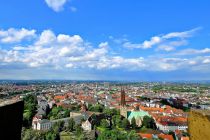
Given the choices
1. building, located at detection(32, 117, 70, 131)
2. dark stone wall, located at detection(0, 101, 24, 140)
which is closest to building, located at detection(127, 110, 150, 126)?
building, located at detection(32, 117, 70, 131)

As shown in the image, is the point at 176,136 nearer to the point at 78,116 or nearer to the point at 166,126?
the point at 166,126

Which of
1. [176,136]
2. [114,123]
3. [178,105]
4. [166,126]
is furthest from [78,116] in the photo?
[178,105]

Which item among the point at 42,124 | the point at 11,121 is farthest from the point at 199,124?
the point at 42,124

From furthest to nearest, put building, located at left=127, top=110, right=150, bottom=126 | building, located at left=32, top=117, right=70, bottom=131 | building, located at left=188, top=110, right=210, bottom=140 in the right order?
building, located at left=127, top=110, right=150, bottom=126
building, located at left=32, top=117, right=70, bottom=131
building, located at left=188, top=110, right=210, bottom=140

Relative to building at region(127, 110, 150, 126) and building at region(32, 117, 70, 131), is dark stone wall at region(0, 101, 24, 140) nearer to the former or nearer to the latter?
building at region(32, 117, 70, 131)

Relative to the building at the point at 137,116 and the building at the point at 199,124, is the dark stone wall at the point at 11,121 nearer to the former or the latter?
the building at the point at 199,124


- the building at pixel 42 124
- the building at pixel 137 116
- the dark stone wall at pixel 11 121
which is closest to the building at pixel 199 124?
the dark stone wall at pixel 11 121

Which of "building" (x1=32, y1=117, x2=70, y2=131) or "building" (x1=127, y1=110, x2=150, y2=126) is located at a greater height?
"building" (x1=127, y1=110, x2=150, y2=126)

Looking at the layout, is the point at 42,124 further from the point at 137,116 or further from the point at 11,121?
the point at 11,121
